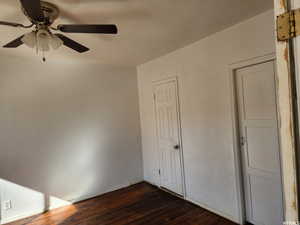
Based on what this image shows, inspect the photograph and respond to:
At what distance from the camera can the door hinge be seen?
0.69m

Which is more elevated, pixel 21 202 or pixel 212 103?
pixel 212 103

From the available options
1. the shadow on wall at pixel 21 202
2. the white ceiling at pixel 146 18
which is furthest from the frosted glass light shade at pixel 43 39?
the shadow on wall at pixel 21 202

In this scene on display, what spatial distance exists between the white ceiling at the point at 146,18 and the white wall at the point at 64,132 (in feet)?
1.62

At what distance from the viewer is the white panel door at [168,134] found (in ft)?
10.3

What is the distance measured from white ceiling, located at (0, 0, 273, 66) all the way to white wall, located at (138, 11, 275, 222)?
16 centimetres

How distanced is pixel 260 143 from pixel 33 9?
2.44 metres

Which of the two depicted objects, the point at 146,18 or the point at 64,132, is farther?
the point at 64,132

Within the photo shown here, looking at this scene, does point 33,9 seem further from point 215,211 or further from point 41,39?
point 215,211

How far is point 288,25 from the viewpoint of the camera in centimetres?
70

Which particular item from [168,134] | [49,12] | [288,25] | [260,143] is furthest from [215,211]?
[49,12]

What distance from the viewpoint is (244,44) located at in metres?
2.15

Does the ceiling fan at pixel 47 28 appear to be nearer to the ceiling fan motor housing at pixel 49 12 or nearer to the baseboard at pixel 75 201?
the ceiling fan motor housing at pixel 49 12

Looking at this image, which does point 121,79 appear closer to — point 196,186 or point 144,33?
point 144,33

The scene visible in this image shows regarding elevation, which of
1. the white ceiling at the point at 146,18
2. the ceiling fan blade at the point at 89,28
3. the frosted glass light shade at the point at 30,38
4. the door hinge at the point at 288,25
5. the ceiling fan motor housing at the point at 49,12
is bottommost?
the door hinge at the point at 288,25
